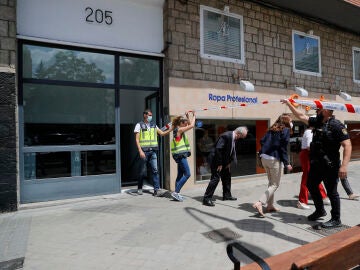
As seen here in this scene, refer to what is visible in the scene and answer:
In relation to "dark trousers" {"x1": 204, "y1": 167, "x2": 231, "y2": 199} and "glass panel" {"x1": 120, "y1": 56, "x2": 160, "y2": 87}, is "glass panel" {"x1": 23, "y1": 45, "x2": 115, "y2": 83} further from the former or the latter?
"dark trousers" {"x1": 204, "y1": 167, "x2": 231, "y2": 199}

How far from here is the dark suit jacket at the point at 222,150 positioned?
223 inches

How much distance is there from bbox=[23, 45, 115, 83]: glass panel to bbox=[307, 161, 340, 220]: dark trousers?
4576 mm

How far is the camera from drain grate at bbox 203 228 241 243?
4.09 meters

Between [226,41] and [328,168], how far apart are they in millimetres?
5061

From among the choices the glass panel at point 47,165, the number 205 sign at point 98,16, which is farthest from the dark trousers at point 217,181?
the number 205 sign at point 98,16

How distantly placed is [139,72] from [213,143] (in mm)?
2763

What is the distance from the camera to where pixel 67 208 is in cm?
573

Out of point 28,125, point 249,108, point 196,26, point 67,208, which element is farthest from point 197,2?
point 67,208

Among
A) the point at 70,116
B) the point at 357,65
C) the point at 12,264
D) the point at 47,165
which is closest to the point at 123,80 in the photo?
the point at 70,116

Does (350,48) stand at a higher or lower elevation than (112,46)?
higher

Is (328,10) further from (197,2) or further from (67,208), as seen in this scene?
(67,208)

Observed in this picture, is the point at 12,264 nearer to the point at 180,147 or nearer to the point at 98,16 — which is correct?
the point at 180,147

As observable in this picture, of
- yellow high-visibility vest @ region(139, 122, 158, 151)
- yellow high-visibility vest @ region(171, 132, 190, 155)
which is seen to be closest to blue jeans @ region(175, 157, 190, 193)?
yellow high-visibility vest @ region(171, 132, 190, 155)

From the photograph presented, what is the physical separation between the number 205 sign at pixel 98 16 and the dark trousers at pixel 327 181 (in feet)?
16.8
